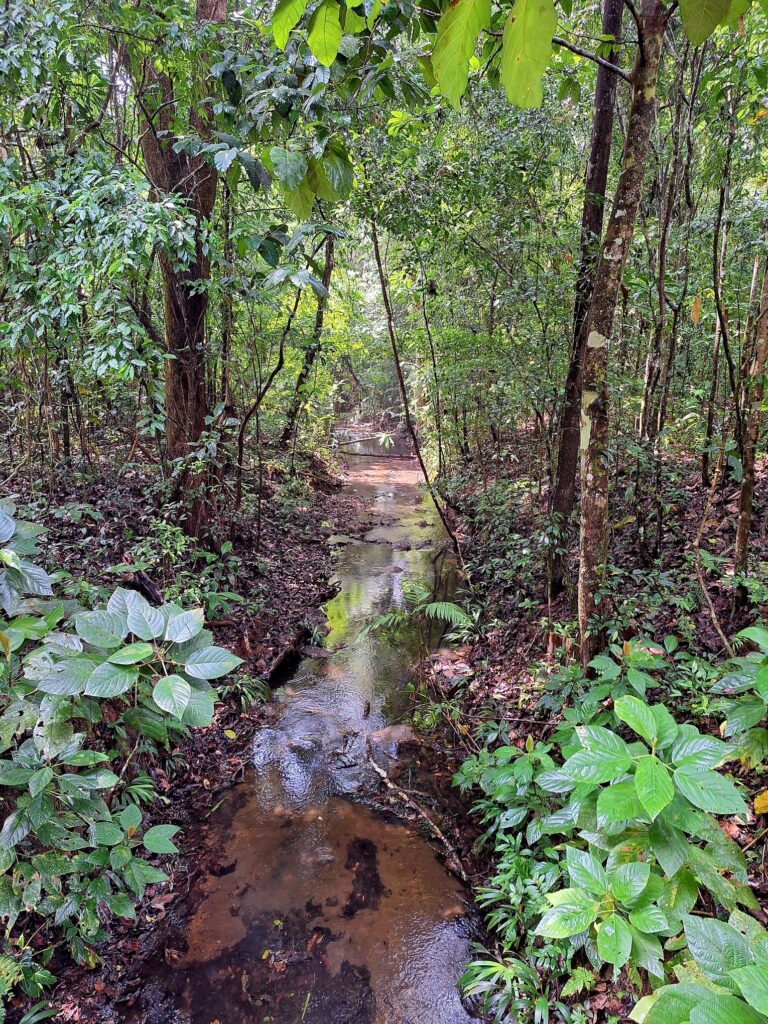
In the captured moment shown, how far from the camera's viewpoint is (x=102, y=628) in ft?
6.14

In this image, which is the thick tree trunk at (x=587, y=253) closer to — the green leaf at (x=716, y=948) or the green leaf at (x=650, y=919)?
the green leaf at (x=650, y=919)

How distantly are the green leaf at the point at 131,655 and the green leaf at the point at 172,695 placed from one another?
0.11 metres

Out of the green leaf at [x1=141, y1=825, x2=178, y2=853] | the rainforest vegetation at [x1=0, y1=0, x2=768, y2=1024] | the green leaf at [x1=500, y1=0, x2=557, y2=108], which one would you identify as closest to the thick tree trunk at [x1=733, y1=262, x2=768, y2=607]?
the rainforest vegetation at [x1=0, y1=0, x2=768, y2=1024]

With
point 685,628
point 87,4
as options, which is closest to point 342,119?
point 685,628

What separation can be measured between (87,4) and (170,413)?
10.8 ft

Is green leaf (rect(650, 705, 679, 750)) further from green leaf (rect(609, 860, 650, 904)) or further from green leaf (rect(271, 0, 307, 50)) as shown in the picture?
green leaf (rect(271, 0, 307, 50))

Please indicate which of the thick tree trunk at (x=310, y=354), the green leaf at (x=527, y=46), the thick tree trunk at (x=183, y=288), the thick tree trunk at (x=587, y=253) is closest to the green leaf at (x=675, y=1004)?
the green leaf at (x=527, y=46)

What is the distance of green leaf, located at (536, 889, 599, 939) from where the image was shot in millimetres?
1761

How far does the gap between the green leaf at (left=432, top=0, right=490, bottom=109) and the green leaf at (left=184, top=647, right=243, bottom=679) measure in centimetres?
170

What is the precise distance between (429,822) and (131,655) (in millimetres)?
2808

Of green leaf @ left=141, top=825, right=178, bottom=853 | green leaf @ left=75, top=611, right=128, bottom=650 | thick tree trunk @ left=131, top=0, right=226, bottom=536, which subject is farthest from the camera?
thick tree trunk @ left=131, top=0, right=226, bottom=536

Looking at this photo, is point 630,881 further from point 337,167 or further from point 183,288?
point 183,288

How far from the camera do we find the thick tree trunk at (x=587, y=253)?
14.6ft

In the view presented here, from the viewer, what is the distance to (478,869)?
10.7 ft
